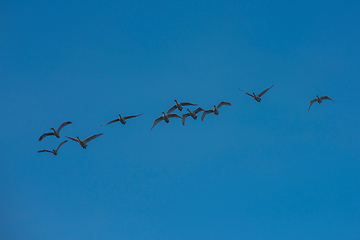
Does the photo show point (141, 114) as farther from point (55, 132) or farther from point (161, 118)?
point (55, 132)

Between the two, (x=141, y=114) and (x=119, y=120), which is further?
(x=119, y=120)

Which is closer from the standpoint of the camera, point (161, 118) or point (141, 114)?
point (141, 114)

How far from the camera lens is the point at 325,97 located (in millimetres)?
→ 78875

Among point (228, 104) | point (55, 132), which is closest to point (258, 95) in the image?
point (228, 104)

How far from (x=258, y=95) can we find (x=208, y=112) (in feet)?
39.0

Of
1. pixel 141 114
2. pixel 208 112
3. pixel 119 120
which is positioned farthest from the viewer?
pixel 208 112

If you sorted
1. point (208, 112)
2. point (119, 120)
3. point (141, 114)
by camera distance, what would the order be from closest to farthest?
1. point (141, 114)
2. point (119, 120)
3. point (208, 112)

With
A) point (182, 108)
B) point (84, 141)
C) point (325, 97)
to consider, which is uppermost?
point (325, 97)

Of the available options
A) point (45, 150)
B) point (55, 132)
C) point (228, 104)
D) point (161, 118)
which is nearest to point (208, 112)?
point (228, 104)

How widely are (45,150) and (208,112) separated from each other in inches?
1510

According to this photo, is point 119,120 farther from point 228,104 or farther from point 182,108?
point 228,104

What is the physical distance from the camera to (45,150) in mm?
80312

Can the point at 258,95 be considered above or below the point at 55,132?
above

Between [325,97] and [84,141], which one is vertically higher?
[325,97]
